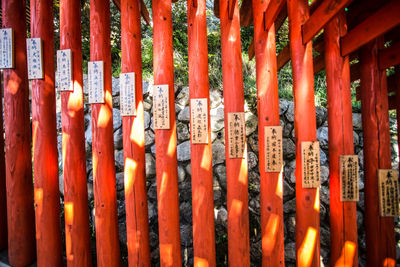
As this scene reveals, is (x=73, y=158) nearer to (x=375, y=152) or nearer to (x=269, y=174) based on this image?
(x=269, y=174)

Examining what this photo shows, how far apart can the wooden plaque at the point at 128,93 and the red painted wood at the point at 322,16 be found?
1753 mm

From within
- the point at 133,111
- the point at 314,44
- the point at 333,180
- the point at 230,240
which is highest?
the point at 314,44

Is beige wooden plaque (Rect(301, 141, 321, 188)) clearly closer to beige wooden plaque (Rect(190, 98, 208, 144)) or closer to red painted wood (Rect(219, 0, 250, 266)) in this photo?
red painted wood (Rect(219, 0, 250, 266))

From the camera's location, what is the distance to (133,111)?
1994 mm

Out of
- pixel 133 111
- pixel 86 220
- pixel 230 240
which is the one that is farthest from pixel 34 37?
pixel 230 240

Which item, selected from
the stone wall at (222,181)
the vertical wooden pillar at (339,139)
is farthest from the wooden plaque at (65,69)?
the vertical wooden pillar at (339,139)

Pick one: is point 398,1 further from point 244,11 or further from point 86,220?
point 86,220

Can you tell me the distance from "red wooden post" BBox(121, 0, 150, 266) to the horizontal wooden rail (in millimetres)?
2626

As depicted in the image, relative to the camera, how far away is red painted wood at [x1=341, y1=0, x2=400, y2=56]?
1.35 meters

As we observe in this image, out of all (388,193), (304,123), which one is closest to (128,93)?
(304,123)

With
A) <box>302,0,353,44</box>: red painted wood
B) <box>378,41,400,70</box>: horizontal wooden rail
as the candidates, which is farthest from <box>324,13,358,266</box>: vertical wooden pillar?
<box>378,41,400,70</box>: horizontal wooden rail

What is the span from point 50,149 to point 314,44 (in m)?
3.39

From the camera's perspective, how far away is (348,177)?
181cm

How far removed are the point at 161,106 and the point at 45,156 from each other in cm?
144
